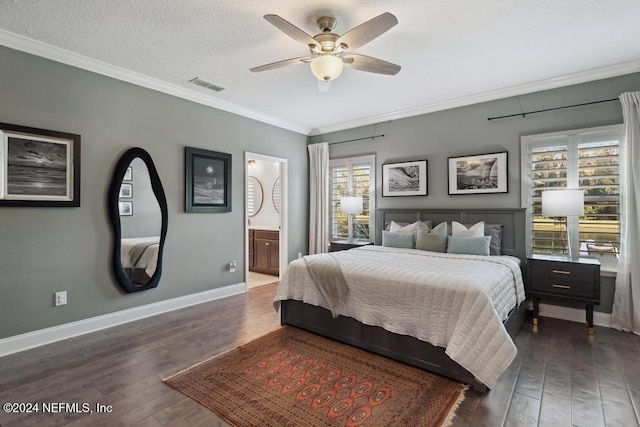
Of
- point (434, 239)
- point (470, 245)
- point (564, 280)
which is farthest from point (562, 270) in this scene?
point (434, 239)

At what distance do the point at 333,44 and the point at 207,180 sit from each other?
268cm

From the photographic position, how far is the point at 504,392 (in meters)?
2.17

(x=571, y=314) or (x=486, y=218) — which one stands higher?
(x=486, y=218)

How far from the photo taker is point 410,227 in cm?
447

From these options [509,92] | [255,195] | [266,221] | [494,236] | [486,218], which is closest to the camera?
[494,236]

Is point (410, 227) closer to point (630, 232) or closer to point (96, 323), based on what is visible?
point (630, 232)

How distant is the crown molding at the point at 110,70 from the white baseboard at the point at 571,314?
477cm

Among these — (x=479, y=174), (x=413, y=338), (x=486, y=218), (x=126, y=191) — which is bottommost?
(x=413, y=338)

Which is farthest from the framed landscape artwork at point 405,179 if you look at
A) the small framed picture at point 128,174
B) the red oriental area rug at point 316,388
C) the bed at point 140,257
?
the small framed picture at point 128,174

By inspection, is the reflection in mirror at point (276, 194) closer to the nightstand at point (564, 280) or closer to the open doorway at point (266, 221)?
the open doorway at point (266, 221)

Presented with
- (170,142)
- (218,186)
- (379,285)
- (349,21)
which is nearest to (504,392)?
(379,285)

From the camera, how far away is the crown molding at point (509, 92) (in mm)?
3389

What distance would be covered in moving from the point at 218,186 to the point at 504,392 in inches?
156

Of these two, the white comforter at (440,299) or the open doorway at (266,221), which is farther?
the open doorway at (266,221)
